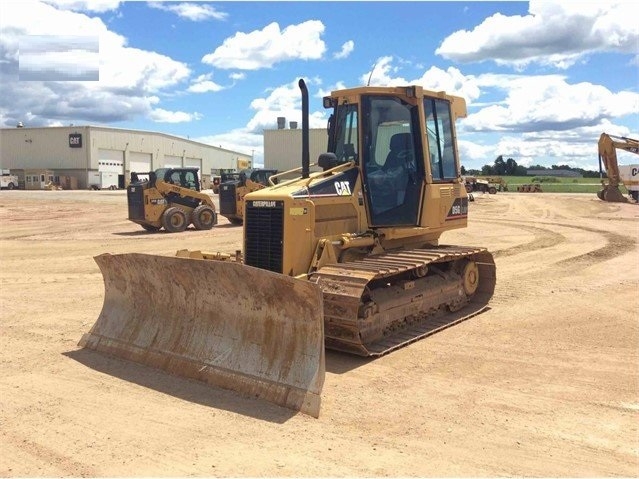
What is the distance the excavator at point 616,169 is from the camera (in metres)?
34.6

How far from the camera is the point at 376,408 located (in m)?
5.16

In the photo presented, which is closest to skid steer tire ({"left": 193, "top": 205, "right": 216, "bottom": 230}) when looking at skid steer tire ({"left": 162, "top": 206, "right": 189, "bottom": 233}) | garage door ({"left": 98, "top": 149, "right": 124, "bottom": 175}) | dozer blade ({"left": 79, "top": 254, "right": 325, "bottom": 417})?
skid steer tire ({"left": 162, "top": 206, "right": 189, "bottom": 233})

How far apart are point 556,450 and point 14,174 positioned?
79067 millimetres

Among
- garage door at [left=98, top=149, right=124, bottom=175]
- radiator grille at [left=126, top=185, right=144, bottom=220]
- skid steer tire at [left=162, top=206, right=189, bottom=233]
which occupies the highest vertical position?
garage door at [left=98, top=149, right=124, bottom=175]

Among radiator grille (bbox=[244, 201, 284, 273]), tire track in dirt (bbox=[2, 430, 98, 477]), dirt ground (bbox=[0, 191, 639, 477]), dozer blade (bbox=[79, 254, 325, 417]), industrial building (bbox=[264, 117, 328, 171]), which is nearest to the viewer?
tire track in dirt (bbox=[2, 430, 98, 477])

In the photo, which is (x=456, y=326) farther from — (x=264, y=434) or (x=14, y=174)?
(x=14, y=174)

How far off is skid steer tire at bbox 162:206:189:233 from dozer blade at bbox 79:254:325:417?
14724 mm

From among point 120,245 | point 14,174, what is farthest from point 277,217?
point 14,174

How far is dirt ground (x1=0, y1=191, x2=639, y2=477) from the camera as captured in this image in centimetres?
415

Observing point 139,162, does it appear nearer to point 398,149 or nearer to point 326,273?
point 398,149

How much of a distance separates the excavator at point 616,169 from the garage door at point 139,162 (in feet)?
181

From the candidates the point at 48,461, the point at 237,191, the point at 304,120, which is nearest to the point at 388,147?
the point at 304,120

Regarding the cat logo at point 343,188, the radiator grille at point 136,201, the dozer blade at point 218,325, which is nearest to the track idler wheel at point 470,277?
the cat logo at point 343,188

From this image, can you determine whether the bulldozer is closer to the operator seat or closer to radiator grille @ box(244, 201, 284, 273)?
the operator seat
